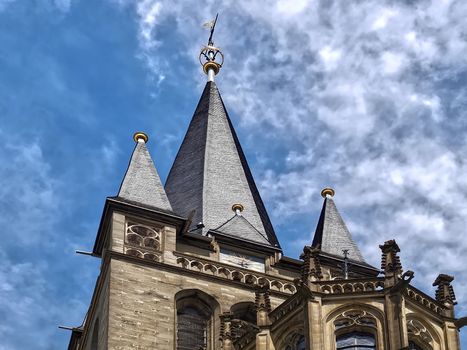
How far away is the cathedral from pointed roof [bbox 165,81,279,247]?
1.8 inches

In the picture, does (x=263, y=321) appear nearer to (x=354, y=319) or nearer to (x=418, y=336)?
(x=354, y=319)

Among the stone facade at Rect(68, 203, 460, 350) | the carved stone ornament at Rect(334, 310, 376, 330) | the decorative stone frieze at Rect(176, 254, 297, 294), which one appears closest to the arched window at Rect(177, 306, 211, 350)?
the stone facade at Rect(68, 203, 460, 350)

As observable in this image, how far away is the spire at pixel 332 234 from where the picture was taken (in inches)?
1556

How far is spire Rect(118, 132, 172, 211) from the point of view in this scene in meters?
36.9

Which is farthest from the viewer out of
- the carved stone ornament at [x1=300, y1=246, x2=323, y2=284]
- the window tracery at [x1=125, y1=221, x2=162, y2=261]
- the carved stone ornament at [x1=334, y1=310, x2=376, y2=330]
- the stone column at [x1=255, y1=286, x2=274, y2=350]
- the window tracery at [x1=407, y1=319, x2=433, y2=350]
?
the window tracery at [x1=125, y1=221, x2=162, y2=261]

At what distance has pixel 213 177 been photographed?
41562mm

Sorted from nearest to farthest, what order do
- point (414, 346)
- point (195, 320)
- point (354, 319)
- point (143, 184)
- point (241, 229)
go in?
1. point (354, 319)
2. point (414, 346)
3. point (195, 320)
4. point (143, 184)
5. point (241, 229)

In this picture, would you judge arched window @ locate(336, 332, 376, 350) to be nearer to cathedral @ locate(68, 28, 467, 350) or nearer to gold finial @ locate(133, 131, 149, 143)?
cathedral @ locate(68, 28, 467, 350)

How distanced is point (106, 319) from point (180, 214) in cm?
734

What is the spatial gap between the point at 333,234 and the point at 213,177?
167 inches

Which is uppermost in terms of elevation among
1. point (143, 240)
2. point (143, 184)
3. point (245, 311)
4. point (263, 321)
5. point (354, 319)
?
point (143, 184)

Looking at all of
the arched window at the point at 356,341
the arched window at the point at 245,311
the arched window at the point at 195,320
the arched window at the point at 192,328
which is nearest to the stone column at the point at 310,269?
A: the arched window at the point at 356,341

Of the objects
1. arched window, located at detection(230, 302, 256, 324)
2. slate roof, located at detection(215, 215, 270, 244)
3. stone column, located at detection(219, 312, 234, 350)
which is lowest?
stone column, located at detection(219, 312, 234, 350)

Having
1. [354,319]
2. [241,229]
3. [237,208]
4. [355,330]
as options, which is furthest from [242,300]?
[355,330]
